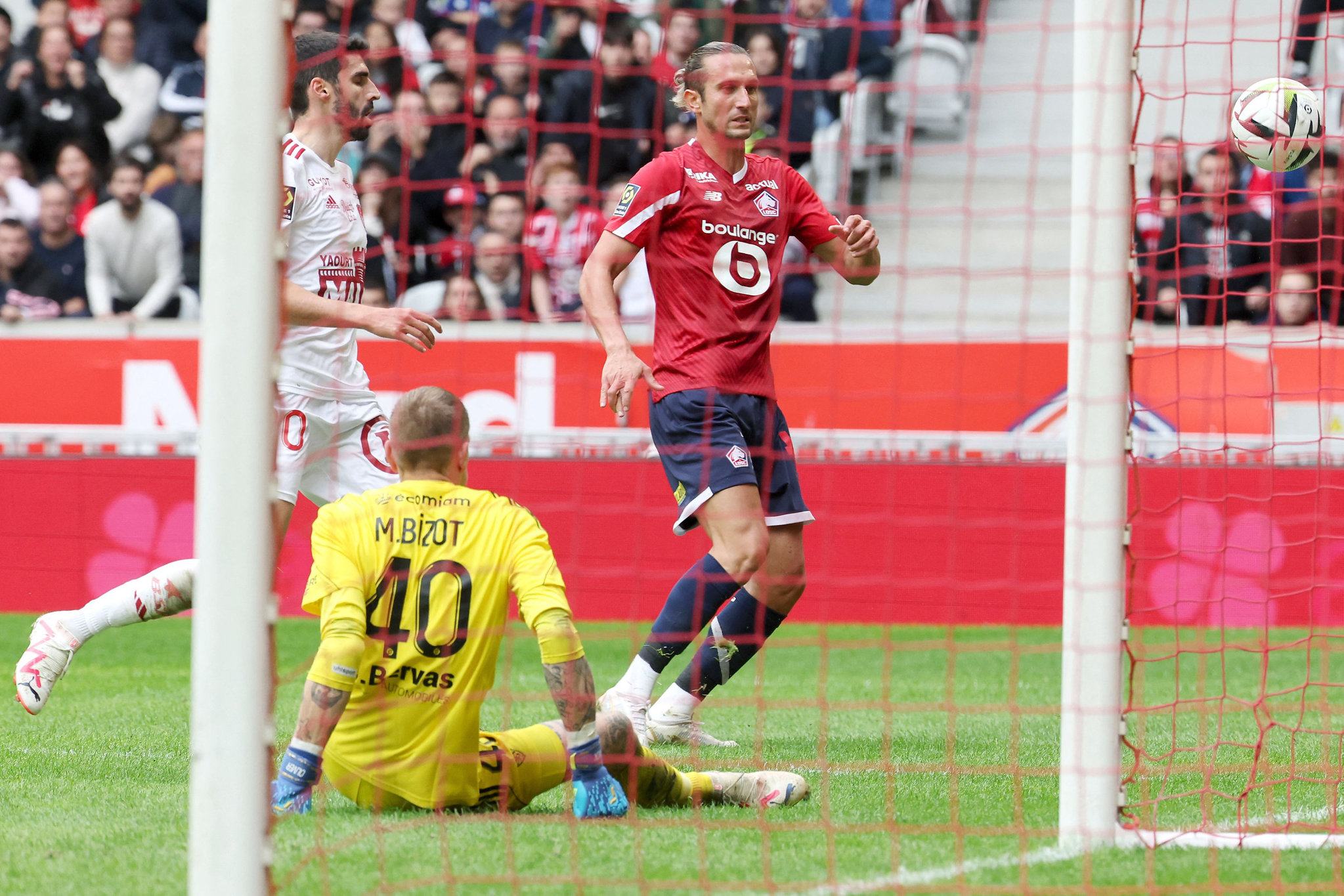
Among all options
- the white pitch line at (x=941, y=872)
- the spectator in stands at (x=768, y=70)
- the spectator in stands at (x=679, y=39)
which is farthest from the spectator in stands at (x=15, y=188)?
the white pitch line at (x=941, y=872)

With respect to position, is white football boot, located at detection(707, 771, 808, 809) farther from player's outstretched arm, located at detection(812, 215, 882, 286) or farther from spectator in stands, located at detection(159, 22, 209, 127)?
spectator in stands, located at detection(159, 22, 209, 127)

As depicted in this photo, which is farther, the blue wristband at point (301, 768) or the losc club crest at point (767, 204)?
the losc club crest at point (767, 204)

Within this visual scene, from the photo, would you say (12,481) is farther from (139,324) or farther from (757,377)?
(757,377)

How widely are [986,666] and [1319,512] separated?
230 centimetres

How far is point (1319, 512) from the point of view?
27.0ft

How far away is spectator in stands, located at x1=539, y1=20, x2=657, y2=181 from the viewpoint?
29.3ft

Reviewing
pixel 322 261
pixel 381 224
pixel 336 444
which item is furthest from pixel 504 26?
pixel 336 444

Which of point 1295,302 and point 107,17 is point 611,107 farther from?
point 107,17

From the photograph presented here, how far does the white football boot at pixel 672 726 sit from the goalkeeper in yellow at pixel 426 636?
1.09 m

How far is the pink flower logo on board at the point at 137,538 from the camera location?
8438mm

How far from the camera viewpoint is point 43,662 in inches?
179

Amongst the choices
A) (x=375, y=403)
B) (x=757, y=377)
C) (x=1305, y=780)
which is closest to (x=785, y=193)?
(x=757, y=377)

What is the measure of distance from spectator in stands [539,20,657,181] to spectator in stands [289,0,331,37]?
5.17 feet

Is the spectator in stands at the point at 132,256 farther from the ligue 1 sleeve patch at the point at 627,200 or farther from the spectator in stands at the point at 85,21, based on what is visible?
the ligue 1 sleeve patch at the point at 627,200
